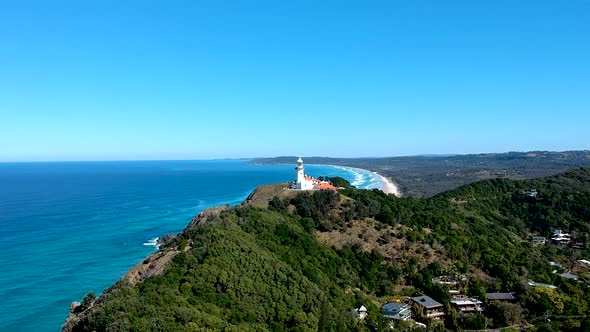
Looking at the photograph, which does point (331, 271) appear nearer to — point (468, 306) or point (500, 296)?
point (468, 306)

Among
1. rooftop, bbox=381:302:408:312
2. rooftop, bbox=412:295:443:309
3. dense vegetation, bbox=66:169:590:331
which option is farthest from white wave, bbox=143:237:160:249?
rooftop, bbox=412:295:443:309

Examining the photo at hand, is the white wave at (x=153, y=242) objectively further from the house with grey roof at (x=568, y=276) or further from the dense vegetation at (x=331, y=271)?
the house with grey roof at (x=568, y=276)

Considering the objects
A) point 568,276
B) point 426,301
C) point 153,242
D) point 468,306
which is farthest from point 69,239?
point 568,276

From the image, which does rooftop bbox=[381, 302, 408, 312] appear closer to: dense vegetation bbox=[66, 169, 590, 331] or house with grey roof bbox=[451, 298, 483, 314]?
dense vegetation bbox=[66, 169, 590, 331]

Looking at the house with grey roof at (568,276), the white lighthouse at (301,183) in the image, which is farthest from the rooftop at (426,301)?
the white lighthouse at (301,183)

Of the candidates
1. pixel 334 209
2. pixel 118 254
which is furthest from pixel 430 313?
pixel 118 254
